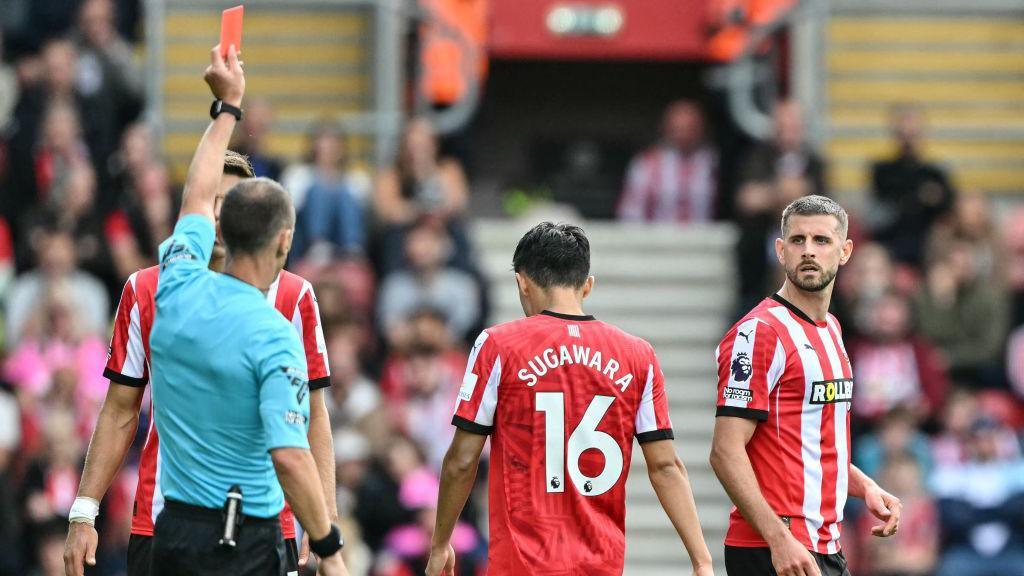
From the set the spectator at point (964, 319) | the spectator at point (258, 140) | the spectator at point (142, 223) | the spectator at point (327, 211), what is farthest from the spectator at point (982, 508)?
the spectator at point (142, 223)

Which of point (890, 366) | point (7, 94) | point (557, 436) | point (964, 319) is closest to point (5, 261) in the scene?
point (7, 94)

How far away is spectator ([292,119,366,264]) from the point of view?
1316 centimetres

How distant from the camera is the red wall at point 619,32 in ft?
52.7

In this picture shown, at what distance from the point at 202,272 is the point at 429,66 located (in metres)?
9.64

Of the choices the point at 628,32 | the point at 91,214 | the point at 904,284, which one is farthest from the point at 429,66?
the point at 904,284

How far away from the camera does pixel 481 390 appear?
6539 millimetres

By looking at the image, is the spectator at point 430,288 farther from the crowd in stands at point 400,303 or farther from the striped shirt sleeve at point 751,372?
the striped shirt sleeve at point 751,372

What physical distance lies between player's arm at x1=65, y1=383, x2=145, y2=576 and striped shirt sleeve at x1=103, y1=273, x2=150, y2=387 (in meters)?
0.04

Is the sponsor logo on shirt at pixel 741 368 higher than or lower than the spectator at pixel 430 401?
higher

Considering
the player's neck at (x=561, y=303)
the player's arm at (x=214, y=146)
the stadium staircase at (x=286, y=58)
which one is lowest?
the player's neck at (x=561, y=303)

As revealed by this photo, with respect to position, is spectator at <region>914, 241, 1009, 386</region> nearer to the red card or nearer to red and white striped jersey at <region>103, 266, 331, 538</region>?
red and white striped jersey at <region>103, 266, 331, 538</region>

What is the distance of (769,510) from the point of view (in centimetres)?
663

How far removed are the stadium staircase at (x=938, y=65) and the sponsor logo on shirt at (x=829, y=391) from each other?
9.13 meters

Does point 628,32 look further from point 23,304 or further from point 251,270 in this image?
point 251,270
